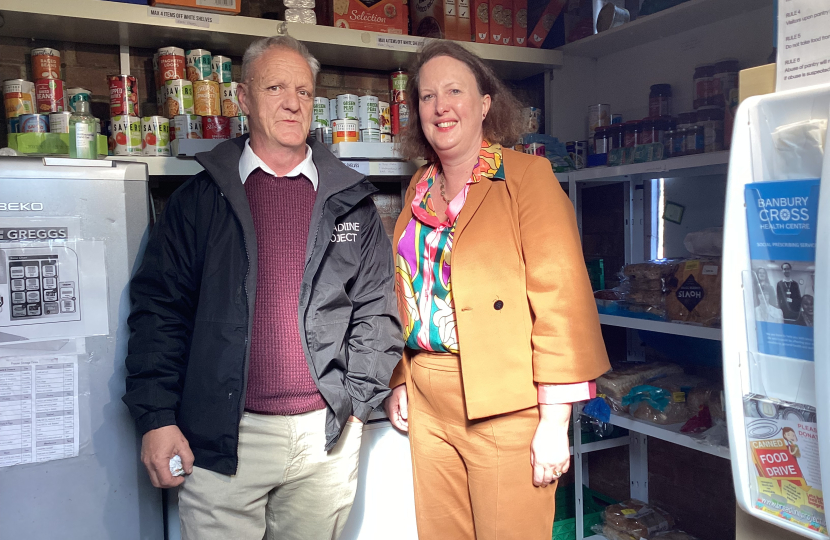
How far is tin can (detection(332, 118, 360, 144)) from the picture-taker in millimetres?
2252

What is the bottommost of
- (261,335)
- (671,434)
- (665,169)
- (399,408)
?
(671,434)

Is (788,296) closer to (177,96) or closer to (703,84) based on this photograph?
(703,84)

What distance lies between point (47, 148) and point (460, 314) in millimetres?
1393

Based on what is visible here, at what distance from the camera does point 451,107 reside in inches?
64.0

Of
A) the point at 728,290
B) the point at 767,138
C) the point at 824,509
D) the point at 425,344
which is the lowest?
the point at 824,509

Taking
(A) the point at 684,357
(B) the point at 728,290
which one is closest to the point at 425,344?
(B) the point at 728,290

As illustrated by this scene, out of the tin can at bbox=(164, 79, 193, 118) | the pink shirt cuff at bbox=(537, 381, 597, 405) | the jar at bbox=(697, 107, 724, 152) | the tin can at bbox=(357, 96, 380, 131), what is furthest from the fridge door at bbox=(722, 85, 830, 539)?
the tin can at bbox=(164, 79, 193, 118)

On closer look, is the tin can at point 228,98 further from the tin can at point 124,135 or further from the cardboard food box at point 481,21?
the cardboard food box at point 481,21

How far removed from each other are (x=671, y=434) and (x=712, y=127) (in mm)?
1059

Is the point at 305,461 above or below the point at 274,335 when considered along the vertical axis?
below

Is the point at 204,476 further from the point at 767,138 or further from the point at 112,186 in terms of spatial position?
the point at 767,138

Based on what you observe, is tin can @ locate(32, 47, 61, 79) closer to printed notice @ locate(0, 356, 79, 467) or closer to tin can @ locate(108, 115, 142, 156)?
tin can @ locate(108, 115, 142, 156)

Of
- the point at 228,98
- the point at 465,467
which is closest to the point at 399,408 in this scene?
the point at 465,467

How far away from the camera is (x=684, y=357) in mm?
2596
